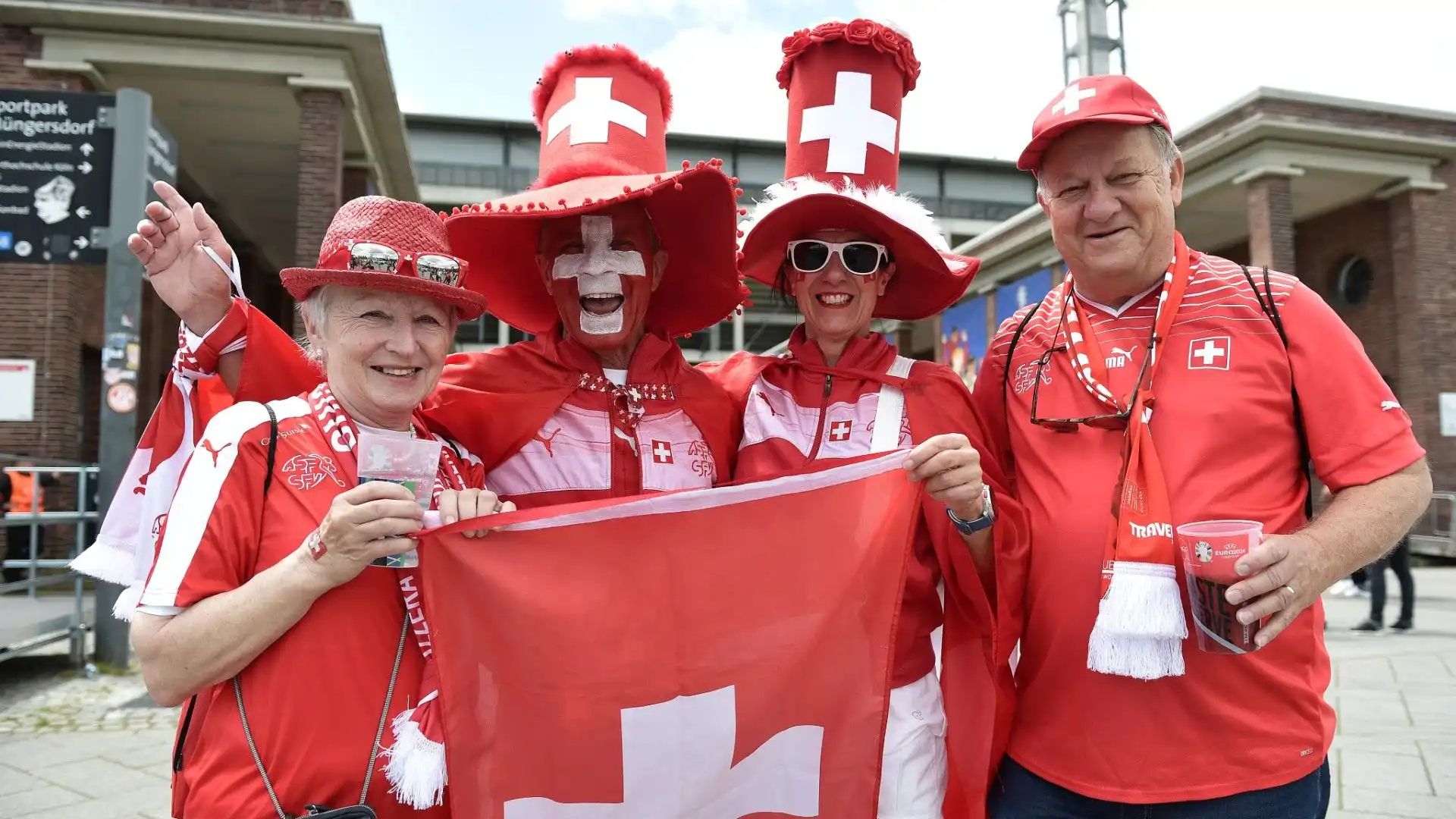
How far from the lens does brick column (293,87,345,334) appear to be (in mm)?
11602

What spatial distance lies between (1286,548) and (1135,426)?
15.1 inches

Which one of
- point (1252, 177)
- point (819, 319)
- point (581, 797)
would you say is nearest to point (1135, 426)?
point (819, 319)

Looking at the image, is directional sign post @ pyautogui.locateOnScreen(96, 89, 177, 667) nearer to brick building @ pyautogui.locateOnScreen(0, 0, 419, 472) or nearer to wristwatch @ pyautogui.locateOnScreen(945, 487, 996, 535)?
brick building @ pyautogui.locateOnScreen(0, 0, 419, 472)

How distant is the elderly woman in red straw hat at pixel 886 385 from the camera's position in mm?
2186

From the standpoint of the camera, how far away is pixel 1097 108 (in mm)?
2109

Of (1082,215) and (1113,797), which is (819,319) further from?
(1113,797)

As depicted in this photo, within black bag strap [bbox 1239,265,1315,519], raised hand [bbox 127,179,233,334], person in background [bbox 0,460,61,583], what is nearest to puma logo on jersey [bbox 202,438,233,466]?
raised hand [bbox 127,179,233,334]

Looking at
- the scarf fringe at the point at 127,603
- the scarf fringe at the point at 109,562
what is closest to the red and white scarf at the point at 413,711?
the scarf fringe at the point at 127,603

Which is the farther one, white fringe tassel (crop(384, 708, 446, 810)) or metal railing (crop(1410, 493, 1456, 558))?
metal railing (crop(1410, 493, 1456, 558))

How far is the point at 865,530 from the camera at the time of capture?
2.12 meters

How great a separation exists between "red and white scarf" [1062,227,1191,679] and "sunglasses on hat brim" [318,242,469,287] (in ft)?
5.10

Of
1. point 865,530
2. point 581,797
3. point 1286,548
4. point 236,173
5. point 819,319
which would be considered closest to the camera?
point 1286,548

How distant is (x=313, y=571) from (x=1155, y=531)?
1.68m

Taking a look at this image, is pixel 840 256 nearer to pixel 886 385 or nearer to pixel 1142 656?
pixel 886 385
